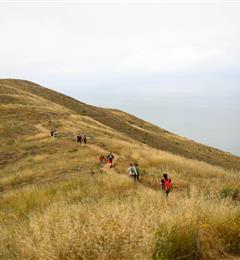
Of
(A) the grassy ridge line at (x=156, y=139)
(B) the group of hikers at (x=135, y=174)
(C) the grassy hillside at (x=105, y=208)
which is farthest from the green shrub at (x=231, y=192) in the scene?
(A) the grassy ridge line at (x=156, y=139)

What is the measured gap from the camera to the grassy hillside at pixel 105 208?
20.5 ft

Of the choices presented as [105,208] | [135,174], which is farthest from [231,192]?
[105,208]

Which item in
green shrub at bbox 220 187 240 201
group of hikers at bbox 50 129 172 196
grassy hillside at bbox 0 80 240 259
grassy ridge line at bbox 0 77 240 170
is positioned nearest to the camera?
grassy hillside at bbox 0 80 240 259

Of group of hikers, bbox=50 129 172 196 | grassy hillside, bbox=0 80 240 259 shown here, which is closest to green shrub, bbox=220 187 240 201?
grassy hillside, bbox=0 80 240 259

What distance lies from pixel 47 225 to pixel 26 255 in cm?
87

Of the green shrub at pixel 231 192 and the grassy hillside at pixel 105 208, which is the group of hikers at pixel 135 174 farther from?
the green shrub at pixel 231 192

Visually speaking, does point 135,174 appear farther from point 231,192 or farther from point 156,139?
point 156,139

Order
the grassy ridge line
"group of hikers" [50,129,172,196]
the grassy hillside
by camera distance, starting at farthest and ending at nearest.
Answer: the grassy ridge line
"group of hikers" [50,129,172,196]
the grassy hillside

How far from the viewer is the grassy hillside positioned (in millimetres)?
6262

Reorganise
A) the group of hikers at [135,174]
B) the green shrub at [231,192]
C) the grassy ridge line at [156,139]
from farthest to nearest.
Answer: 1. the grassy ridge line at [156,139]
2. the group of hikers at [135,174]
3. the green shrub at [231,192]

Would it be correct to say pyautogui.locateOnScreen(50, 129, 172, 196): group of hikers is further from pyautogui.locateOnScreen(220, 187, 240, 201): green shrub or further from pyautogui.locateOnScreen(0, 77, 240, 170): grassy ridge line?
pyautogui.locateOnScreen(0, 77, 240, 170): grassy ridge line

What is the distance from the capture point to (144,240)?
234 inches

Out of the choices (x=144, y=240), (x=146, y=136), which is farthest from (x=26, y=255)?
(x=146, y=136)

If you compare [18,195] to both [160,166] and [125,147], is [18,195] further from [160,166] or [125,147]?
[125,147]
